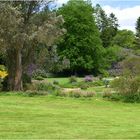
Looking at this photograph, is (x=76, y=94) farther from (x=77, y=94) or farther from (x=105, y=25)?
(x=105, y=25)

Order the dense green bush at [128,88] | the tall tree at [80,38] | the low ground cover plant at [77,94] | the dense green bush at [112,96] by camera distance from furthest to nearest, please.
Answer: the tall tree at [80,38] < the low ground cover plant at [77,94] < the dense green bush at [112,96] < the dense green bush at [128,88]

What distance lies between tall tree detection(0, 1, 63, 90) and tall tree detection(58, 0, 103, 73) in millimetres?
39484

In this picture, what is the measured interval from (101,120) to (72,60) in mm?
56866

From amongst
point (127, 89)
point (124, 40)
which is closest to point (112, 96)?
point (127, 89)

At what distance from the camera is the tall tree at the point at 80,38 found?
73.4 meters

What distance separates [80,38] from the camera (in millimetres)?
74500

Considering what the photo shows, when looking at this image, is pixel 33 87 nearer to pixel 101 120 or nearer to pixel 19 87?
pixel 19 87

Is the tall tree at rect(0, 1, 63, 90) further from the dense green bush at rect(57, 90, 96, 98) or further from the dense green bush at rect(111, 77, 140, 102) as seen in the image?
the dense green bush at rect(111, 77, 140, 102)

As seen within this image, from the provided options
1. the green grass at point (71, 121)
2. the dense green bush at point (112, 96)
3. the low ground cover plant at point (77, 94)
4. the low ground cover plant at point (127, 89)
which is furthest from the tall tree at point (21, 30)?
the green grass at point (71, 121)

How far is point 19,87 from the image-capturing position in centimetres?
3262

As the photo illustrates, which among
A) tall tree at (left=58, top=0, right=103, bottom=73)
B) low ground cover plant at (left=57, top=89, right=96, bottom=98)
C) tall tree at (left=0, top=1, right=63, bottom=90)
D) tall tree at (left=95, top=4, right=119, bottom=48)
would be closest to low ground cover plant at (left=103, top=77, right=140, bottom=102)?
low ground cover plant at (left=57, top=89, right=96, bottom=98)

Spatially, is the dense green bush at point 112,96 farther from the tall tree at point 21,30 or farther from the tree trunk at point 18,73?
the tree trunk at point 18,73

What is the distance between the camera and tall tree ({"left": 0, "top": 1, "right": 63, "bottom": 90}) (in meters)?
30.3

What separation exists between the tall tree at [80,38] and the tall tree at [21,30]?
39.5m
